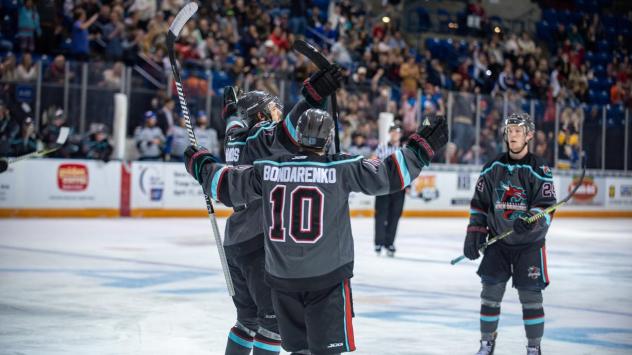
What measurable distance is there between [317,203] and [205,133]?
12559mm

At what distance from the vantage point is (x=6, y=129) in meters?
14.4

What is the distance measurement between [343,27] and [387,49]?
1.13m

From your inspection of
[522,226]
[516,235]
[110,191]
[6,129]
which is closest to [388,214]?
[516,235]

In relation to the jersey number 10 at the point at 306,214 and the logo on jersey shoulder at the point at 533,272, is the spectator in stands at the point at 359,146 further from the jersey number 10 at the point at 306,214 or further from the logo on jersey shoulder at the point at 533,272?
the jersey number 10 at the point at 306,214

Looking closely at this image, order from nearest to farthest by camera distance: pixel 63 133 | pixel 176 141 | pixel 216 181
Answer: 1. pixel 216 181
2. pixel 63 133
3. pixel 176 141

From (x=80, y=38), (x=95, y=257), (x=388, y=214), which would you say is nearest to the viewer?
(x=95, y=257)

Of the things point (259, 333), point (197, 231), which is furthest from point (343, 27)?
point (259, 333)

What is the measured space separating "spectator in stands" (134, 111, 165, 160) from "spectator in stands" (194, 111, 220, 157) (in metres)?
0.65

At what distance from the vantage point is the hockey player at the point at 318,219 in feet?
12.1

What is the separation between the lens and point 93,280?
26.6 feet

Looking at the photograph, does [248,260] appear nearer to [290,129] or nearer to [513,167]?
[290,129]

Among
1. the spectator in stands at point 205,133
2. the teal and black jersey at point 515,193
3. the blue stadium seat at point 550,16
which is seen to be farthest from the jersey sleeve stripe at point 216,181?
the blue stadium seat at point 550,16

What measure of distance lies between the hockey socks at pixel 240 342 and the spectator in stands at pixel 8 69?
11.1m

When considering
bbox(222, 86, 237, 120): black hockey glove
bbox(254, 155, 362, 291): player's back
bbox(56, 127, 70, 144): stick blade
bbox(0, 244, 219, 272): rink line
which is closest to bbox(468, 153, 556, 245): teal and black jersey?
bbox(222, 86, 237, 120): black hockey glove
